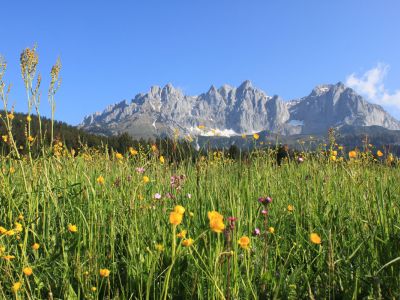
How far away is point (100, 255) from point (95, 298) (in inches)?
14.2

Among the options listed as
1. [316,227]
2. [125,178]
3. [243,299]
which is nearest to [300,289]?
[243,299]

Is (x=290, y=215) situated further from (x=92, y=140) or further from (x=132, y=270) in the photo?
(x=92, y=140)

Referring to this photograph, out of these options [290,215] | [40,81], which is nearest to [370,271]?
[290,215]

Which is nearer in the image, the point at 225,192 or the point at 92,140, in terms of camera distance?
the point at 225,192

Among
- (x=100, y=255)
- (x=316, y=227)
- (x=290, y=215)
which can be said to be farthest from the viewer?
(x=290, y=215)

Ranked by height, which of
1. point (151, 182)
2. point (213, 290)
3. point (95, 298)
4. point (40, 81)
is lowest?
point (95, 298)

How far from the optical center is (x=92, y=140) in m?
77.6

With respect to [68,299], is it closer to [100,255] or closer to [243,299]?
[100,255]

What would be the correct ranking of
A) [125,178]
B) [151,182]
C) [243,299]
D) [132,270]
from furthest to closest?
1. [151,182]
2. [125,178]
3. [132,270]
4. [243,299]

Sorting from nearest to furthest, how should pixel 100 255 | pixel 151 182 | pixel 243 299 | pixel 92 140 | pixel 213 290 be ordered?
pixel 213 290 → pixel 243 299 → pixel 100 255 → pixel 151 182 → pixel 92 140

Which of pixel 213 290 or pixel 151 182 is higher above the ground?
pixel 151 182

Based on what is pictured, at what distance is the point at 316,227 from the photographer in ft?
9.41

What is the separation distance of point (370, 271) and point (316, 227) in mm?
727

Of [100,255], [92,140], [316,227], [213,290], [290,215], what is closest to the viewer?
[213,290]
